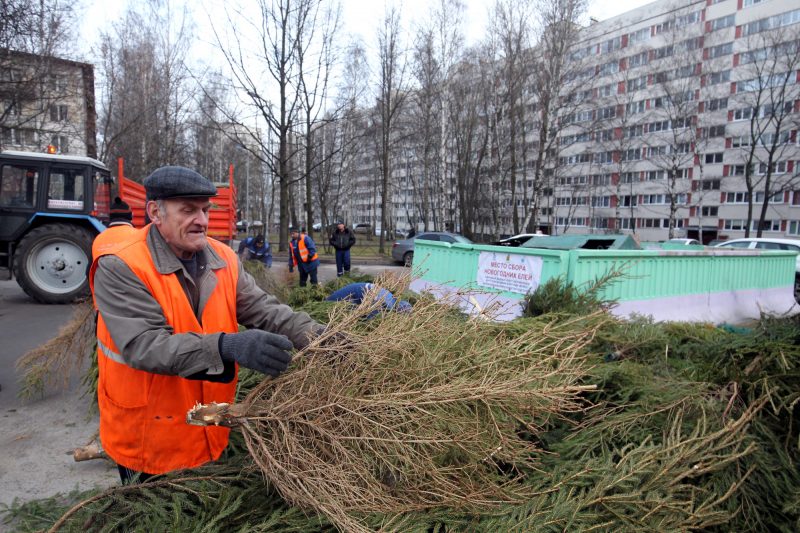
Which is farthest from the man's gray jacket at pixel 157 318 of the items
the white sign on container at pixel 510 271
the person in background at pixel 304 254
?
the person in background at pixel 304 254

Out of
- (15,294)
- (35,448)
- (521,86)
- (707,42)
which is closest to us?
(35,448)

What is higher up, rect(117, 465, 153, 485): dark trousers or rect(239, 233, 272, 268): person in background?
rect(239, 233, 272, 268): person in background

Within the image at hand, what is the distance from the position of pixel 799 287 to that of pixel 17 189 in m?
18.0

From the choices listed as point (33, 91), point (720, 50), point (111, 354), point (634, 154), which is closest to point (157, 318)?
point (111, 354)

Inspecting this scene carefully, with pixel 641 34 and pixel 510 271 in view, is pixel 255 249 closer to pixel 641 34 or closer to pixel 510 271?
pixel 510 271

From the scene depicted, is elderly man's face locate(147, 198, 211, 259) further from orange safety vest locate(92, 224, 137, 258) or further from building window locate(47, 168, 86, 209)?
building window locate(47, 168, 86, 209)

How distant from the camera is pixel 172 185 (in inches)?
70.1

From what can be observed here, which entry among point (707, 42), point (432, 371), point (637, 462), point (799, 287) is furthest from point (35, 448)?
point (707, 42)

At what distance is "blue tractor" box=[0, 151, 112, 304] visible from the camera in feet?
29.1

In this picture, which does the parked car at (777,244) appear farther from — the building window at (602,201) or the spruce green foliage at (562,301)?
the building window at (602,201)

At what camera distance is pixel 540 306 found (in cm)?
430

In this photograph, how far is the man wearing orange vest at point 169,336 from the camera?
1.54 metres

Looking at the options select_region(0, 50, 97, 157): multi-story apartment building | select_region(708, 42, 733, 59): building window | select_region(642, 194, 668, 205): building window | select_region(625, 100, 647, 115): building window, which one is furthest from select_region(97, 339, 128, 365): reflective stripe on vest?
select_region(642, 194, 668, 205): building window

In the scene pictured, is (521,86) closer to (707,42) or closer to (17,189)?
(707,42)
